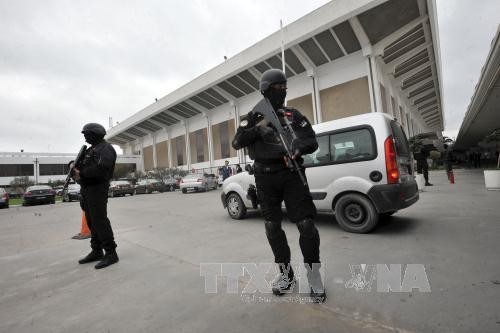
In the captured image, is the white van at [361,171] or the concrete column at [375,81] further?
the concrete column at [375,81]

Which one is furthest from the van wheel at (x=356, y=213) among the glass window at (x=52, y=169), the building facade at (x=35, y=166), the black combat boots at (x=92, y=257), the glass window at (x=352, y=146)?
the glass window at (x=52, y=169)

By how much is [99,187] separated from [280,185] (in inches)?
96.6

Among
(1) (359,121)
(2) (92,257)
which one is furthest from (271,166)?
(2) (92,257)

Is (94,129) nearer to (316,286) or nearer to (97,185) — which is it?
(97,185)

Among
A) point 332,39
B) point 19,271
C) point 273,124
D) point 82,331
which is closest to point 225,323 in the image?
point 82,331

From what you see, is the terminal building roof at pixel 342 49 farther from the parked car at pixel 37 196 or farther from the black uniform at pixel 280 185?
the black uniform at pixel 280 185

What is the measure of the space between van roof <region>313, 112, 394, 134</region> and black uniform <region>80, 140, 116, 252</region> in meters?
3.35

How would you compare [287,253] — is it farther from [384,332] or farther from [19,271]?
[19,271]

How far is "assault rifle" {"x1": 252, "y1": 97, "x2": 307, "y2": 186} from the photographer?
82.4 inches

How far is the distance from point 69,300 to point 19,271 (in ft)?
4.94

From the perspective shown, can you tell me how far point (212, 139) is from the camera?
37.3m

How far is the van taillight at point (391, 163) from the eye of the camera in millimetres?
3799

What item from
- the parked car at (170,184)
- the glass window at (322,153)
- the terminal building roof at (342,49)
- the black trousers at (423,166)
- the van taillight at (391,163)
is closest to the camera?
the van taillight at (391,163)

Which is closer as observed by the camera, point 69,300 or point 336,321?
point 336,321
